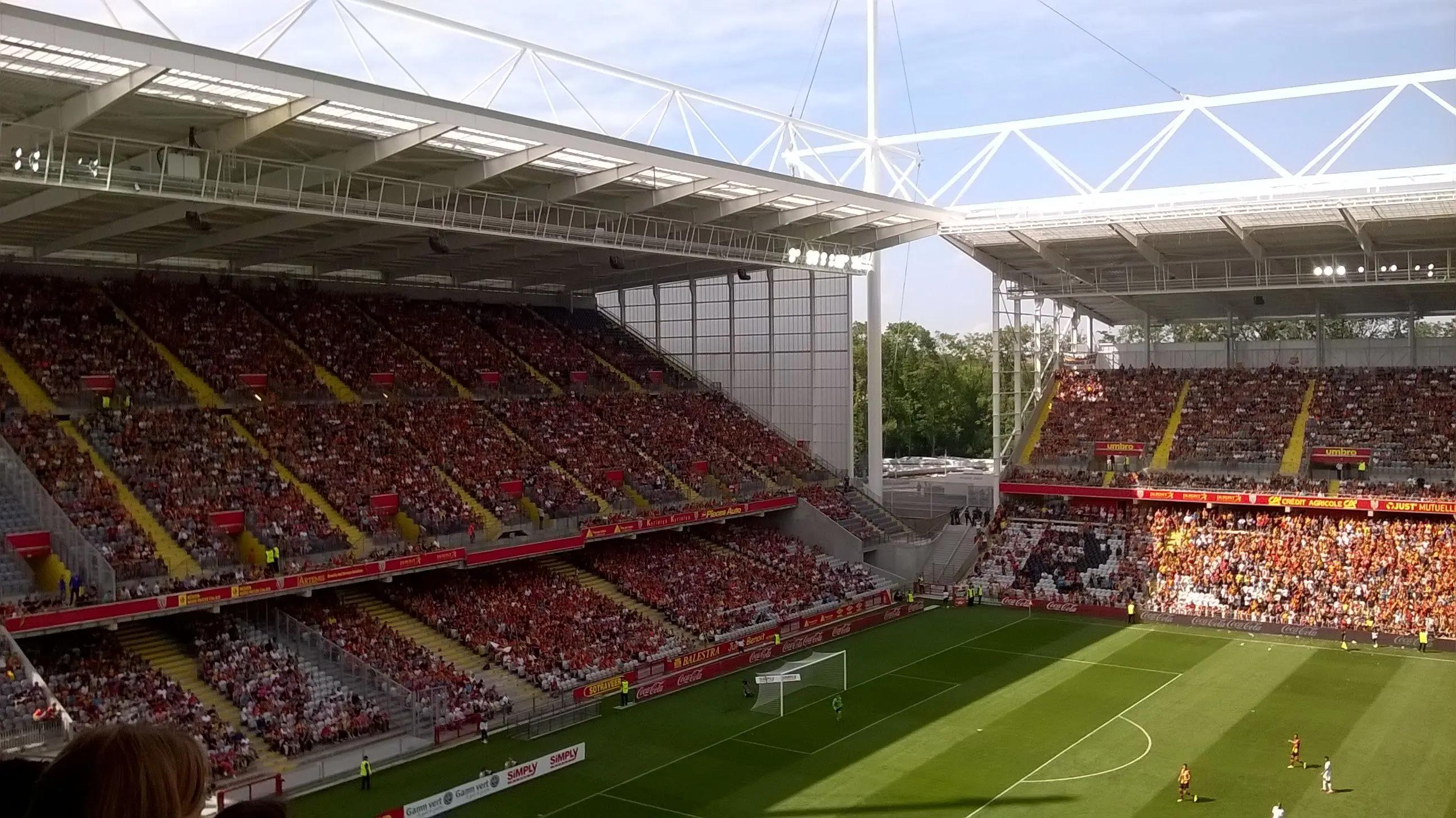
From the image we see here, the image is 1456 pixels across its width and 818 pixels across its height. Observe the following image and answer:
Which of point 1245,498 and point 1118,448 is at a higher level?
point 1118,448

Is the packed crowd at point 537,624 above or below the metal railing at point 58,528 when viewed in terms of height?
below

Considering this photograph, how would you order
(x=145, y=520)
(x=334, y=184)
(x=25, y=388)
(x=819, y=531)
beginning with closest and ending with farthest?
(x=145, y=520)
(x=25, y=388)
(x=334, y=184)
(x=819, y=531)

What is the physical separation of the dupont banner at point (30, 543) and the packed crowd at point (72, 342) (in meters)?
6.63

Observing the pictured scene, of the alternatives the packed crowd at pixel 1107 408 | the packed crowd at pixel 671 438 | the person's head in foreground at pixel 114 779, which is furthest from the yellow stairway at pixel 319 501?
the person's head in foreground at pixel 114 779

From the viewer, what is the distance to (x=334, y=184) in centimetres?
3412

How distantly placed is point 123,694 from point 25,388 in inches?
460

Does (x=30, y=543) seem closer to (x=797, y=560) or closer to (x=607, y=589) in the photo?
(x=607, y=589)

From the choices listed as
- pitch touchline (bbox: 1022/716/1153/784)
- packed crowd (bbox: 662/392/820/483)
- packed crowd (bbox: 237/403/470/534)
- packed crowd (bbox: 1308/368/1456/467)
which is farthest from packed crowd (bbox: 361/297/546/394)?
packed crowd (bbox: 1308/368/1456/467)

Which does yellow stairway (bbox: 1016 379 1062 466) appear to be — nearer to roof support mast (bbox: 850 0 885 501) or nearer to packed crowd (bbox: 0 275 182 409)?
roof support mast (bbox: 850 0 885 501)

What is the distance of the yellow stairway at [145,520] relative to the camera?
29672 mm

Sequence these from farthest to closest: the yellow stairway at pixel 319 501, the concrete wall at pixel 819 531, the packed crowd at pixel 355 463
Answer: the concrete wall at pixel 819 531 → the packed crowd at pixel 355 463 → the yellow stairway at pixel 319 501

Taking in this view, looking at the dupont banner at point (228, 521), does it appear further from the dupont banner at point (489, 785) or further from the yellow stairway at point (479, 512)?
the dupont banner at point (489, 785)

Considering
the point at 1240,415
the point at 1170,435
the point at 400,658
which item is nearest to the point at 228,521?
the point at 400,658

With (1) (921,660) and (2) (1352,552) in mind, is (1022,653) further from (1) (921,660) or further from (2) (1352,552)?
(2) (1352,552)
